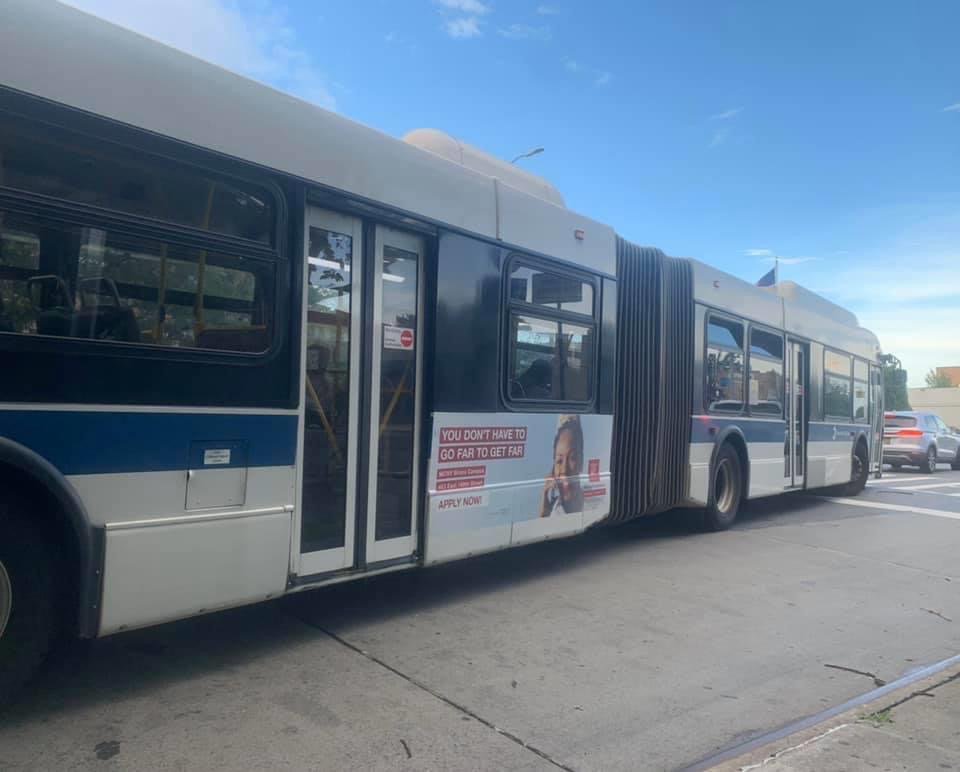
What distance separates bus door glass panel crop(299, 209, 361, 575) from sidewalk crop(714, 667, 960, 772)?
2.59 m

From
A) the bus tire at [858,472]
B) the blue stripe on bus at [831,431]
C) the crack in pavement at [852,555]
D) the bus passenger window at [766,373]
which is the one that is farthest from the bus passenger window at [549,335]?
the bus tire at [858,472]

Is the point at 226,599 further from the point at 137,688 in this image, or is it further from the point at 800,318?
the point at 800,318

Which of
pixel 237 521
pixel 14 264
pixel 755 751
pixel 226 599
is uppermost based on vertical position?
pixel 14 264

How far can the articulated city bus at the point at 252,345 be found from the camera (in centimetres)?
354

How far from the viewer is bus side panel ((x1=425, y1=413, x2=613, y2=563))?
5.64 metres

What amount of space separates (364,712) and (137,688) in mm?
1213

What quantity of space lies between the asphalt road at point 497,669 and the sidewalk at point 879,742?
0.28 m

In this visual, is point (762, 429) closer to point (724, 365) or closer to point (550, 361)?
point (724, 365)

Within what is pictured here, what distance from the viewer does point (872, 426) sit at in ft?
50.0

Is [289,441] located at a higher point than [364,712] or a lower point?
higher

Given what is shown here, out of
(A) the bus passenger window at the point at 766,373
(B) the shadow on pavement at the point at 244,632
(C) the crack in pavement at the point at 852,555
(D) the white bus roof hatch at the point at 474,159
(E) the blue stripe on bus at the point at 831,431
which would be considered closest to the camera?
(B) the shadow on pavement at the point at 244,632

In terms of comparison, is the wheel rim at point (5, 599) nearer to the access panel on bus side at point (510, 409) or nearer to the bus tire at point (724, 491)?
the access panel on bus side at point (510, 409)

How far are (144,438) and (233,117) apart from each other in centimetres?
184

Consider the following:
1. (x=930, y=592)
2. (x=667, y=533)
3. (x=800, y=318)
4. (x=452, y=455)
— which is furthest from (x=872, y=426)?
(x=452, y=455)
